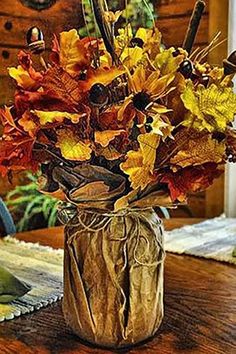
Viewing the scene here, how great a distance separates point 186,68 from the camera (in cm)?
84

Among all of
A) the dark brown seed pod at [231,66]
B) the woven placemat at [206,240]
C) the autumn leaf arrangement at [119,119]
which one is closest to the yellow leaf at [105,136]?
the autumn leaf arrangement at [119,119]

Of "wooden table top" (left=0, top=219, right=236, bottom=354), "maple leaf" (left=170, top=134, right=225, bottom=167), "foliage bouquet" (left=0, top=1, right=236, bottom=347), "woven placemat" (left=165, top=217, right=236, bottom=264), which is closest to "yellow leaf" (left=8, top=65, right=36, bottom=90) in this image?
"foliage bouquet" (left=0, top=1, right=236, bottom=347)

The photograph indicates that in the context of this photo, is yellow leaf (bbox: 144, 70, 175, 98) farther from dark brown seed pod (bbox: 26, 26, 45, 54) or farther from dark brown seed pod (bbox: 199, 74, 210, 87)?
dark brown seed pod (bbox: 26, 26, 45, 54)

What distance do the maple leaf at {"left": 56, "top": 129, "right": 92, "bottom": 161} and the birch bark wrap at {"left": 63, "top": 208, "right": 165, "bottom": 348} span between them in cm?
12

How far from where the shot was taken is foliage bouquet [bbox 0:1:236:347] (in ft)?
2.63

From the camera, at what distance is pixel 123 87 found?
0.83 metres

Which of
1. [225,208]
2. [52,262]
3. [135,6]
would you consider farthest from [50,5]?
[225,208]

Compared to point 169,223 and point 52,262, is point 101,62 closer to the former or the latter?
point 52,262

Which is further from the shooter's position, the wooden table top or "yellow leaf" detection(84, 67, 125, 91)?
the wooden table top

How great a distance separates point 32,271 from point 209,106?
26.4 inches

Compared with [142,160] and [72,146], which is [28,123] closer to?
[72,146]

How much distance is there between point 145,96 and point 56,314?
0.48 m

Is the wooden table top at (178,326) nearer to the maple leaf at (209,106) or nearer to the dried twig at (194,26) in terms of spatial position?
the maple leaf at (209,106)

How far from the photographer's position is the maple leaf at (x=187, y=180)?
0.84 meters
